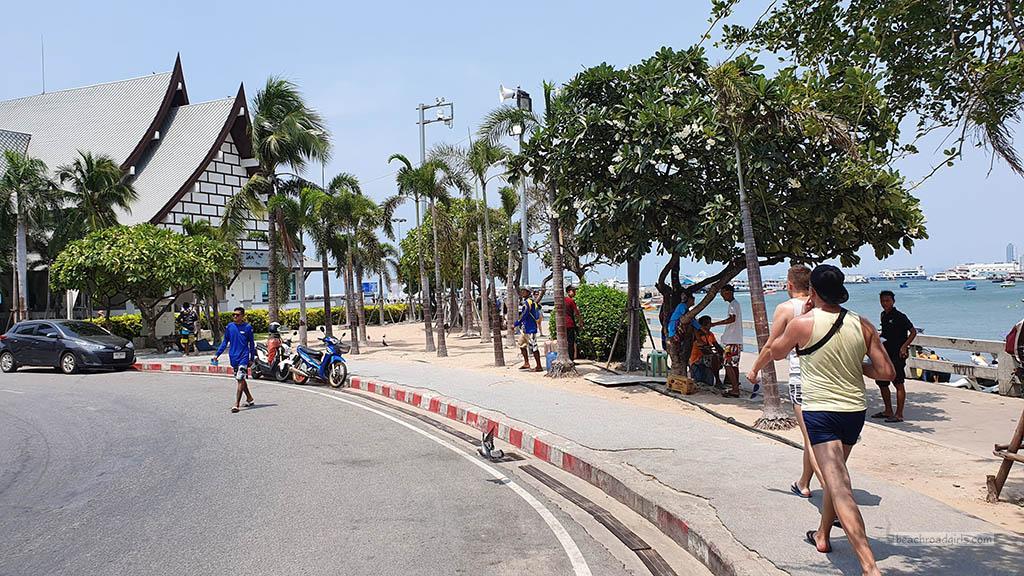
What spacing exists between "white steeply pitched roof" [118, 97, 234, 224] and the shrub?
8.18 m

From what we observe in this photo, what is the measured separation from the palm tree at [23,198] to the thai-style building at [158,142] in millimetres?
8262

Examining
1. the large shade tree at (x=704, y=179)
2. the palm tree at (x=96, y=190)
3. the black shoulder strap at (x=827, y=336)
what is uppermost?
the palm tree at (x=96, y=190)

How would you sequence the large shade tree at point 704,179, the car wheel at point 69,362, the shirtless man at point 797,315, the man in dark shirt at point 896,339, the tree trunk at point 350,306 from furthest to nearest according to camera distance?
the tree trunk at point 350,306 < the car wheel at point 69,362 < the large shade tree at point 704,179 < the man in dark shirt at point 896,339 < the shirtless man at point 797,315

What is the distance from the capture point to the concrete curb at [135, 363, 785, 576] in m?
4.95

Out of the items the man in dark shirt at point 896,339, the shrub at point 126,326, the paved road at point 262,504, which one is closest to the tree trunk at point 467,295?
the shrub at point 126,326

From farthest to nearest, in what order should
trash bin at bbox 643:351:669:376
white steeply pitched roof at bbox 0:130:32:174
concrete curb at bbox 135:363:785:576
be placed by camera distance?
white steeply pitched roof at bbox 0:130:32:174 < trash bin at bbox 643:351:669:376 < concrete curb at bbox 135:363:785:576

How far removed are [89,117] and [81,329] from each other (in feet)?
90.5

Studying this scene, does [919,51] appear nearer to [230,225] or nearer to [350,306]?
[350,306]

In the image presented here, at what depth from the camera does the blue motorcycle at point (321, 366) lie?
1703cm

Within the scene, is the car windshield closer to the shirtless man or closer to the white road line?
the white road line

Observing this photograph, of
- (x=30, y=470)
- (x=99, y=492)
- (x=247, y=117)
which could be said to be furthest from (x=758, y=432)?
(x=247, y=117)

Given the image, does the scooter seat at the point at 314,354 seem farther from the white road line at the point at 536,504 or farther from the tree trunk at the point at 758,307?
the tree trunk at the point at 758,307

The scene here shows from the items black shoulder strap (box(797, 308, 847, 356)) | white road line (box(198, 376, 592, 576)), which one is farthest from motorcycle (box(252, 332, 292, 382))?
black shoulder strap (box(797, 308, 847, 356))

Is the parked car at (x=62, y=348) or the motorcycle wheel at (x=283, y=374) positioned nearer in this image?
the motorcycle wheel at (x=283, y=374)
